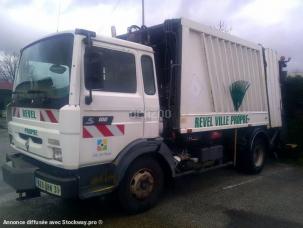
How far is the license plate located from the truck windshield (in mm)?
998

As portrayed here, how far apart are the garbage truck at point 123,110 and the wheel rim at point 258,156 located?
4.09 feet

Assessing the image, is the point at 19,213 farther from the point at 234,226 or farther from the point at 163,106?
the point at 234,226

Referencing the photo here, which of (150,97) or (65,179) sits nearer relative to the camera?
(65,179)

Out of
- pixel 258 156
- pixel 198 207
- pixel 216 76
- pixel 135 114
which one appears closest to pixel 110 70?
pixel 135 114

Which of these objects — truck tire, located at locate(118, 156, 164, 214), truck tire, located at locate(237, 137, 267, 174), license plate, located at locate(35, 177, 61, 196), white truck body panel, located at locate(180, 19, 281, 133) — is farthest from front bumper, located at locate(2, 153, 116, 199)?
truck tire, located at locate(237, 137, 267, 174)

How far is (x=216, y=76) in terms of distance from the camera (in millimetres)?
6383

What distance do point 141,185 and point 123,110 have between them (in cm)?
119

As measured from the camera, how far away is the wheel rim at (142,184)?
16.1 ft

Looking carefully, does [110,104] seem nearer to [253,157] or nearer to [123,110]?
[123,110]

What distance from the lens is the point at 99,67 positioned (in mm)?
4293

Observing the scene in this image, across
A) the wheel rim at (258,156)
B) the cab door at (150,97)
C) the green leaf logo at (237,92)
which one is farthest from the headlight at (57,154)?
the wheel rim at (258,156)

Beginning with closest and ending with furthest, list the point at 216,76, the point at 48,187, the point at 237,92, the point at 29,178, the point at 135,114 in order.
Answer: the point at 48,187, the point at 29,178, the point at 135,114, the point at 216,76, the point at 237,92

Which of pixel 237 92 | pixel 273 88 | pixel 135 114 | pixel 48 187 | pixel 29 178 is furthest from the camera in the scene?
pixel 273 88

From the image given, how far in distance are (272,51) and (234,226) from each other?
5354 mm
